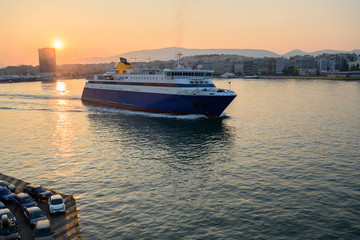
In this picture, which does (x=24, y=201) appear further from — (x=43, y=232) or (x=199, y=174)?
(x=199, y=174)

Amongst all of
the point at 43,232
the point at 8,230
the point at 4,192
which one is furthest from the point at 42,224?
the point at 4,192

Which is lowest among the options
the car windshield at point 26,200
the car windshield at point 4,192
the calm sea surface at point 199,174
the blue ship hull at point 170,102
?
the calm sea surface at point 199,174

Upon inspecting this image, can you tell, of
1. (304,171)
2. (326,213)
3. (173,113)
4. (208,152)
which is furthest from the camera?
(173,113)

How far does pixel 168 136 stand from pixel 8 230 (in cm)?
3218

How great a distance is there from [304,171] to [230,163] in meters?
8.18

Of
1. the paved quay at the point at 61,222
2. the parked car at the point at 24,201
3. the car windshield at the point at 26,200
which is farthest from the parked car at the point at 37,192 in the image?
the car windshield at the point at 26,200

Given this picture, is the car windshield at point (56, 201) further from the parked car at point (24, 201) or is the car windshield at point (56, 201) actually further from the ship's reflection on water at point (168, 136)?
the ship's reflection on water at point (168, 136)

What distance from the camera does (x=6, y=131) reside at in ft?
179

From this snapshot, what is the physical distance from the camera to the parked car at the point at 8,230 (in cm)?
1714

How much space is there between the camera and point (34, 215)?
1941cm

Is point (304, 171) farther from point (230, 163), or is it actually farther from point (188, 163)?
point (188, 163)

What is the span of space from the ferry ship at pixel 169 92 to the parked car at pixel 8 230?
4566 centimetres

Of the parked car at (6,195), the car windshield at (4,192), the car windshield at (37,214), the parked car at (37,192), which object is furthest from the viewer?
the parked car at (37,192)

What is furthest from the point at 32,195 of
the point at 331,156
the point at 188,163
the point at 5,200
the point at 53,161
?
the point at 331,156
